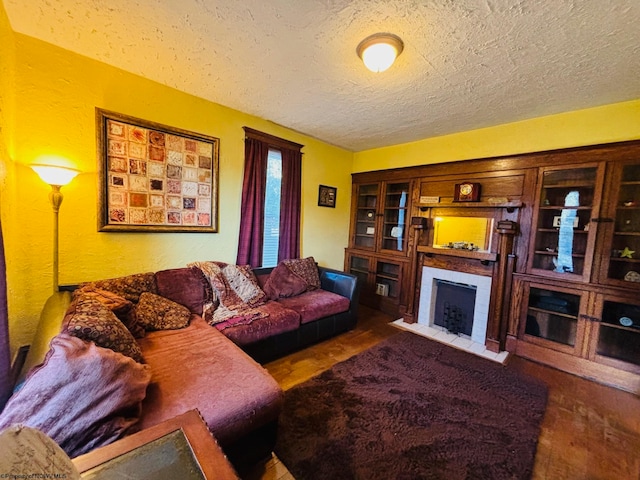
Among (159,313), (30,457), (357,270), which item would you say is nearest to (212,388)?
(30,457)

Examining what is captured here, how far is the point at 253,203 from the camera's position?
10.2 ft

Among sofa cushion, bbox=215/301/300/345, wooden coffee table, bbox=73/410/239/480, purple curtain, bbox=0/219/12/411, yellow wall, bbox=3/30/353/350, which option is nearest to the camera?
wooden coffee table, bbox=73/410/239/480

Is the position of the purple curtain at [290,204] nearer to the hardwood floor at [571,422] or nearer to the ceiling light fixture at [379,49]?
the hardwood floor at [571,422]

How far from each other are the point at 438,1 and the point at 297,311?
2.50m

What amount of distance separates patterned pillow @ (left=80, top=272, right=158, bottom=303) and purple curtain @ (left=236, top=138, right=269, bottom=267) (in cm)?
97

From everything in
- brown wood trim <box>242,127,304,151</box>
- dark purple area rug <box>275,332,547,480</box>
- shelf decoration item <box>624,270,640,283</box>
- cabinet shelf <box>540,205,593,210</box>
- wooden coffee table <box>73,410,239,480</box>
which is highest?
brown wood trim <box>242,127,304,151</box>

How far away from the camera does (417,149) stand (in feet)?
11.9

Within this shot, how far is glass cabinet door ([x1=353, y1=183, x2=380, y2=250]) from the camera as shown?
4203mm

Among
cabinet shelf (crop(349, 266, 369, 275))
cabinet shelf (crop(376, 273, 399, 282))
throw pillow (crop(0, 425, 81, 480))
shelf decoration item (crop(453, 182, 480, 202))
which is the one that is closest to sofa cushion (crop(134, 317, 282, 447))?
throw pillow (crop(0, 425, 81, 480))

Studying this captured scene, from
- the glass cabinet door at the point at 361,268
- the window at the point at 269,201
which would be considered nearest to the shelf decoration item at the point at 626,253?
the glass cabinet door at the point at 361,268

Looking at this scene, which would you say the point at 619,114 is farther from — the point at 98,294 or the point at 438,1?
the point at 98,294

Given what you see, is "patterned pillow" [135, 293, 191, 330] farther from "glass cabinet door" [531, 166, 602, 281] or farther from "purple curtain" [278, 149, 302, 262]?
"glass cabinet door" [531, 166, 602, 281]

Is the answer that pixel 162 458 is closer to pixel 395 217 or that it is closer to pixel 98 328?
pixel 98 328

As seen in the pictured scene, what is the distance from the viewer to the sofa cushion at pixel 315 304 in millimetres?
2664
